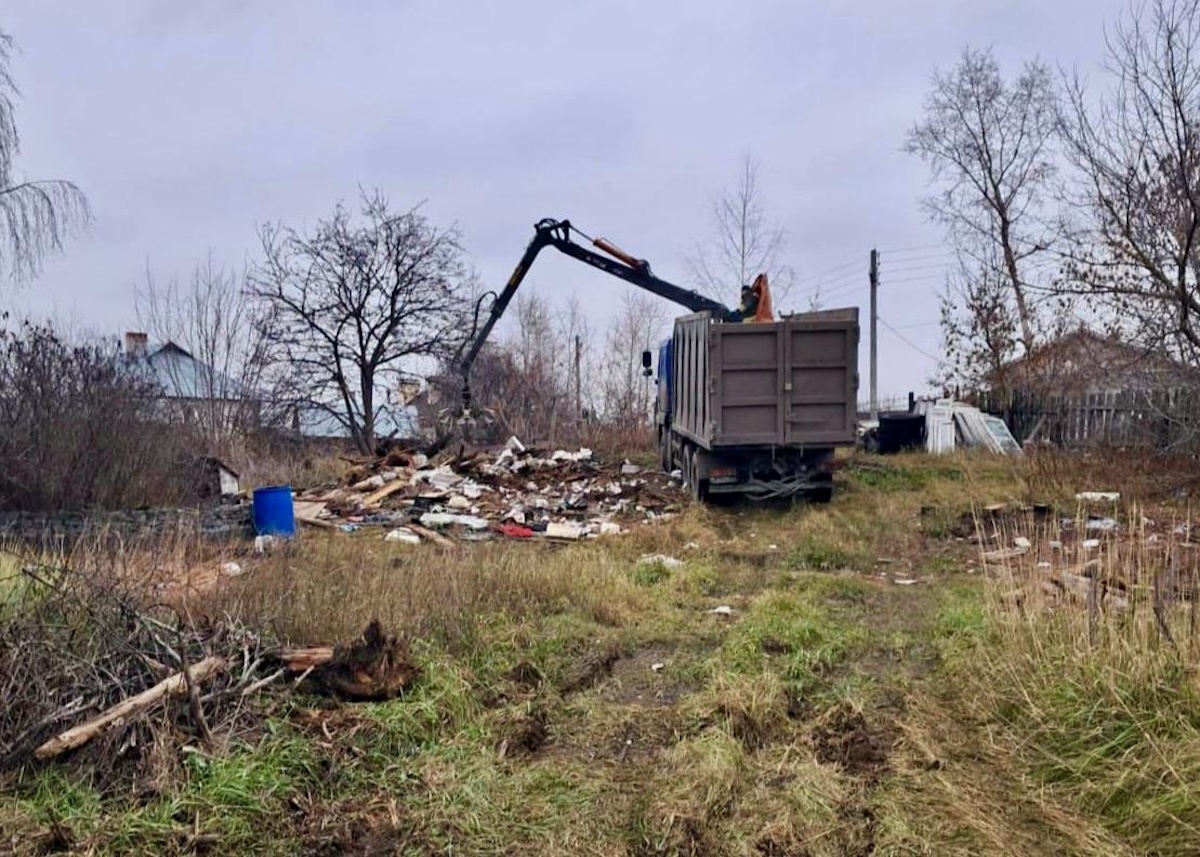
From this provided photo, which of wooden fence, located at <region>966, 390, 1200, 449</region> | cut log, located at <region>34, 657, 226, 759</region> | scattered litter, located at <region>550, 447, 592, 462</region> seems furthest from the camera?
scattered litter, located at <region>550, 447, 592, 462</region>

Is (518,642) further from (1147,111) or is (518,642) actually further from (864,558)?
(1147,111)

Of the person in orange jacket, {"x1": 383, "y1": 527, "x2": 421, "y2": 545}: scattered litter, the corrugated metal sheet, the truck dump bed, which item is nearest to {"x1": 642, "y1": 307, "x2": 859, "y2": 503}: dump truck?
the truck dump bed

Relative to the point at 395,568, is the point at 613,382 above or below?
above

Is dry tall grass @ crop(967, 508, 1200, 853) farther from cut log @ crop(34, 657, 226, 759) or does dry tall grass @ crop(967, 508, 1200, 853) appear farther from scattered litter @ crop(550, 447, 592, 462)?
scattered litter @ crop(550, 447, 592, 462)

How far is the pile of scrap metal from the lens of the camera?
16.0 metres

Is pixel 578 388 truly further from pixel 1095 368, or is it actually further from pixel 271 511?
pixel 271 511

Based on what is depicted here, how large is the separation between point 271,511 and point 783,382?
6.41m

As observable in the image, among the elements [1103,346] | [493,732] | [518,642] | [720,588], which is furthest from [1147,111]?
[493,732]

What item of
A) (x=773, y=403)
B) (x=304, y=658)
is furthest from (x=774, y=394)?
(x=304, y=658)

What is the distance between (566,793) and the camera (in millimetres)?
3104

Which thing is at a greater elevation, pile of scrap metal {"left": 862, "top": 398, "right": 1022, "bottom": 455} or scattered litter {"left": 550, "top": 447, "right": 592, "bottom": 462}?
pile of scrap metal {"left": 862, "top": 398, "right": 1022, "bottom": 455}

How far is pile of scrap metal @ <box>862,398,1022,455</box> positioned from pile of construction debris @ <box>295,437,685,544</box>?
638 cm

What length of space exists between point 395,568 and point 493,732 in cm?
265

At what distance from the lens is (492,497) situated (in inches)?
455
